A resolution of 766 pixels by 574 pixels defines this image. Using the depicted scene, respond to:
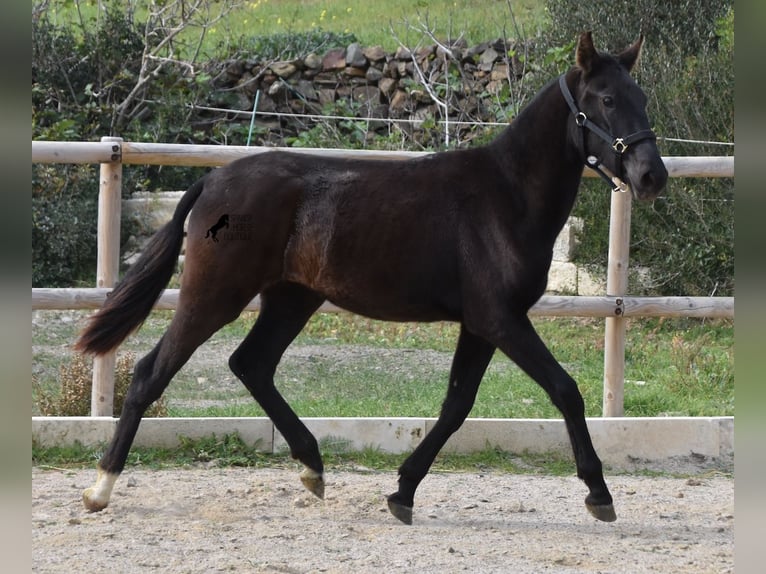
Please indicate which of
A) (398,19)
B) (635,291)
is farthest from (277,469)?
(398,19)

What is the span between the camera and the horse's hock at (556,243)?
9.34m

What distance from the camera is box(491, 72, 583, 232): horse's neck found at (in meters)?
4.16

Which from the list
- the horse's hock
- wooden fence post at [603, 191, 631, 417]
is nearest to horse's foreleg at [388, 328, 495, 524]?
wooden fence post at [603, 191, 631, 417]

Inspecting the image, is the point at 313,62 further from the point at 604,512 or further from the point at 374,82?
the point at 604,512

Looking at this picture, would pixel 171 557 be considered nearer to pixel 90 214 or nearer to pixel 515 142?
pixel 515 142

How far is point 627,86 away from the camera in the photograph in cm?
398

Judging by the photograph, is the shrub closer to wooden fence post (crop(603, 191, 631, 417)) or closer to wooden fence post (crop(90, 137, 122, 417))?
wooden fence post (crop(603, 191, 631, 417))

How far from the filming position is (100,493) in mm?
4289

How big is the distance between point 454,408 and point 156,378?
4.35ft

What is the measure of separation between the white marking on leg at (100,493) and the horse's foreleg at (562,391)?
1.79m

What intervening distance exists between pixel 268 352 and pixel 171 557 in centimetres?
117

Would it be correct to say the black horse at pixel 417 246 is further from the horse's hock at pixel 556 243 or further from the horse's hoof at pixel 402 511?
the horse's hock at pixel 556 243

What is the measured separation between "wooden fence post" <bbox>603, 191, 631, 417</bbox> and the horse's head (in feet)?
5.21

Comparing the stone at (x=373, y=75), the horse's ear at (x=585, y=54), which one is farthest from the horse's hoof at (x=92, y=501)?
the stone at (x=373, y=75)
